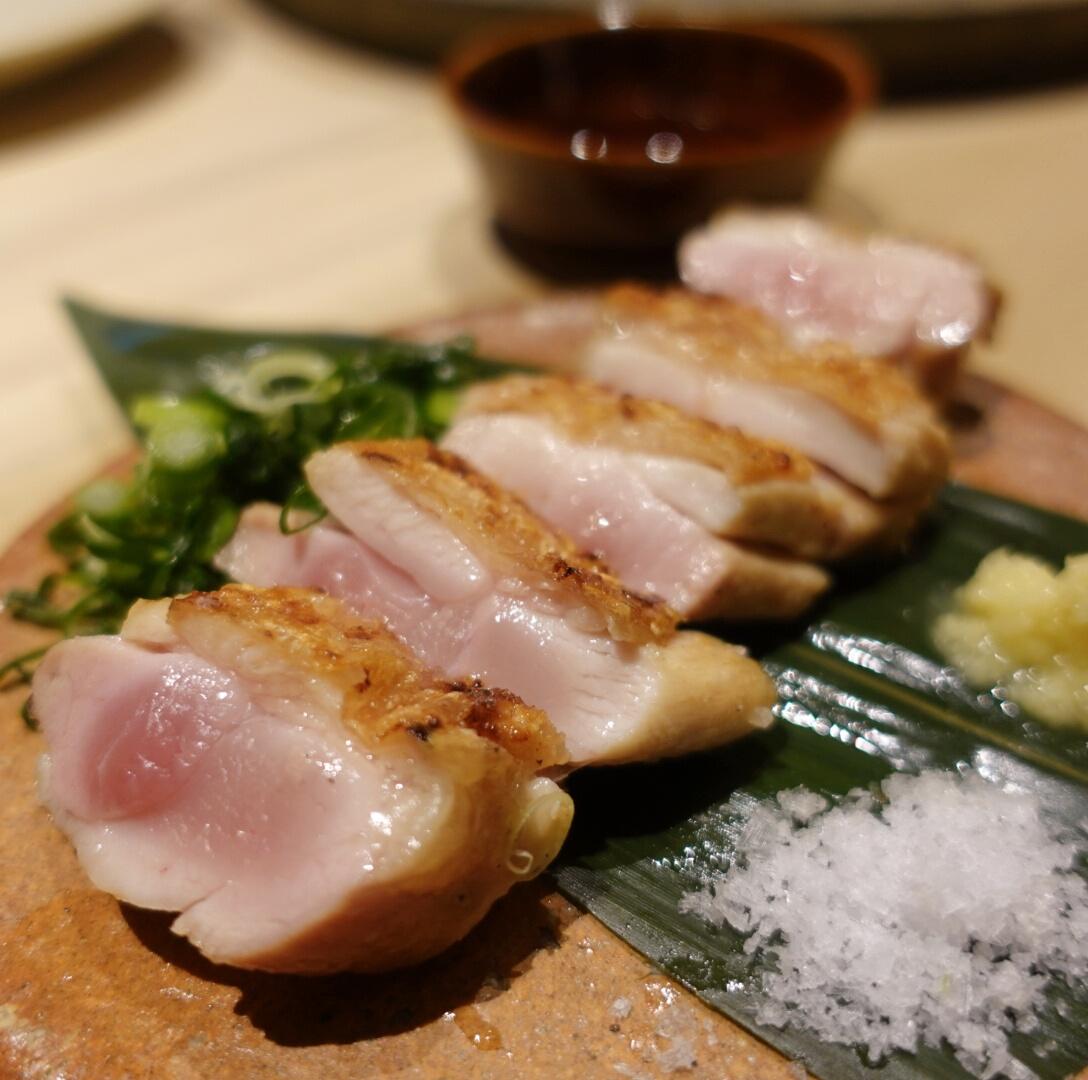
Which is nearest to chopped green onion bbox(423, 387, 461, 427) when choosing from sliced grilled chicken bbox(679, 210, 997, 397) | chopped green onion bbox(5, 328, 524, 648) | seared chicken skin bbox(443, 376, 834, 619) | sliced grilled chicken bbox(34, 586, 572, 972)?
chopped green onion bbox(5, 328, 524, 648)

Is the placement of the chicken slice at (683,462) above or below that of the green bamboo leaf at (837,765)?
above

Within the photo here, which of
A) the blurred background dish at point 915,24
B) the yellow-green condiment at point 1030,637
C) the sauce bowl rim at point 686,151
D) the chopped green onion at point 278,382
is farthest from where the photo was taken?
the blurred background dish at point 915,24

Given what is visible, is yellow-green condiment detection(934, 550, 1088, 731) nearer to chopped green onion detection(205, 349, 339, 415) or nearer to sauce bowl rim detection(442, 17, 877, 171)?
chopped green onion detection(205, 349, 339, 415)

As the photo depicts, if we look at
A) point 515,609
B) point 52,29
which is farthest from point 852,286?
point 52,29

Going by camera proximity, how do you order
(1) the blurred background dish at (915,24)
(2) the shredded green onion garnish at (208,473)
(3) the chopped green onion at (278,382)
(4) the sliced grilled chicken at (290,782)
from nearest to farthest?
(4) the sliced grilled chicken at (290,782), (2) the shredded green onion garnish at (208,473), (3) the chopped green onion at (278,382), (1) the blurred background dish at (915,24)

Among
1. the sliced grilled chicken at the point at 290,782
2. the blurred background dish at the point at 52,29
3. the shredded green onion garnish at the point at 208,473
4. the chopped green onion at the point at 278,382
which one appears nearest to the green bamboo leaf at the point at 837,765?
the sliced grilled chicken at the point at 290,782

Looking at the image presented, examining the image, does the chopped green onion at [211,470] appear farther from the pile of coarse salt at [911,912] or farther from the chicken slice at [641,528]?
the pile of coarse salt at [911,912]

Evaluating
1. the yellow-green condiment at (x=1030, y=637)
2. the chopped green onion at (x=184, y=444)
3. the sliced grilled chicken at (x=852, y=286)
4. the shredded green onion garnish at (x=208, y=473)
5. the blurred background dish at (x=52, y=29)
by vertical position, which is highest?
the blurred background dish at (x=52, y=29)
